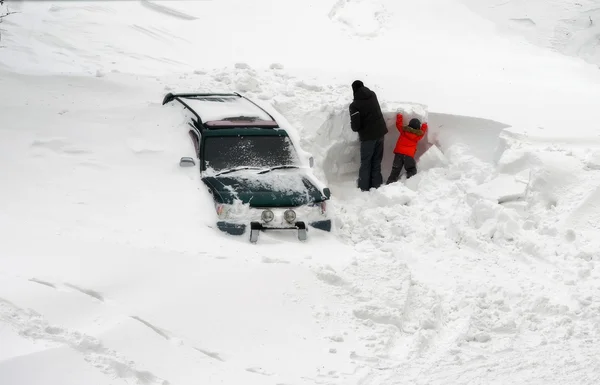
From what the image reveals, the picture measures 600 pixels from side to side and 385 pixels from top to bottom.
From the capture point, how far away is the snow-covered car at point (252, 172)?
7.75 m

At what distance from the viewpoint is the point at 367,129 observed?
393 inches

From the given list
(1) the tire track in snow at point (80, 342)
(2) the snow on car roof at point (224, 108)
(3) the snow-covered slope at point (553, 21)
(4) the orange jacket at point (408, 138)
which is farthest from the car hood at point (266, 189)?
(3) the snow-covered slope at point (553, 21)

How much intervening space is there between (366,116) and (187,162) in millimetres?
2842

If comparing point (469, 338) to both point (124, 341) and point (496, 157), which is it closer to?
point (124, 341)

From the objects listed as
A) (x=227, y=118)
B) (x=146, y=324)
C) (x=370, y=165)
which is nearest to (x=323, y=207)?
(x=227, y=118)

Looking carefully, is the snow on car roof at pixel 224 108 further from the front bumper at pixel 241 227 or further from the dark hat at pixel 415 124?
the dark hat at pixel 415 124

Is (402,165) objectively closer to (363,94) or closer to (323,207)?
(363,94)

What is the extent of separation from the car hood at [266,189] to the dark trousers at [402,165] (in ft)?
7.24

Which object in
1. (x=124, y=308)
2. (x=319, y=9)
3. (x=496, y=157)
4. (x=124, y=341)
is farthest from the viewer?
(x=319, y=9)

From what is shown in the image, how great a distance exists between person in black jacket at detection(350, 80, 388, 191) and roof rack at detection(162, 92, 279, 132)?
1.28m

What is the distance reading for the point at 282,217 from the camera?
25.6 ft

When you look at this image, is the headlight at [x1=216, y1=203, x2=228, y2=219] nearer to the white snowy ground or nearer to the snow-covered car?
the snow-covered car

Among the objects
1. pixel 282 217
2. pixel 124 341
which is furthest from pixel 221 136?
pixel 124 341

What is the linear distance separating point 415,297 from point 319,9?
389 inches
